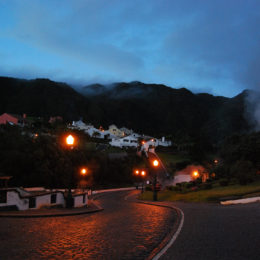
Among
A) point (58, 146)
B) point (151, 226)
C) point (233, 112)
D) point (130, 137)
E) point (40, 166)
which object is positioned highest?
point (233, 112)

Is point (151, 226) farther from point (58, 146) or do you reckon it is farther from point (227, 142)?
point (227, 142)

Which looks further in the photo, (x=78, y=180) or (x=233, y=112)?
(x=233, y=112)

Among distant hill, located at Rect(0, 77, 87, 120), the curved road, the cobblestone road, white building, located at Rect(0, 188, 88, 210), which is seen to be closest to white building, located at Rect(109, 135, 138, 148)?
distant hill, located at Rect(0, 77, 87, 120)

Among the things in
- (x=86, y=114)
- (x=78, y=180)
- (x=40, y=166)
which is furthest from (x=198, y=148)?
(x=86, y=114)

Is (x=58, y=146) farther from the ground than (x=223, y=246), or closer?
farther from the ground

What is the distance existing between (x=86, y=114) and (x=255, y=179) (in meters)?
163

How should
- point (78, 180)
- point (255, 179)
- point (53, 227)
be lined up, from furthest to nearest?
point (78, 180) < point (255, 179) < point (53, 227)

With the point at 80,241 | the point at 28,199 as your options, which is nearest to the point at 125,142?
the point at 28,199

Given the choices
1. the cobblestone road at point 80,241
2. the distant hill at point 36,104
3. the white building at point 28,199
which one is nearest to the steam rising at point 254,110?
the distant hill at point 36,104

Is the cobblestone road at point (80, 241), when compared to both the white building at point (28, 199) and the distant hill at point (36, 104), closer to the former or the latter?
the white building at point (28, 199)

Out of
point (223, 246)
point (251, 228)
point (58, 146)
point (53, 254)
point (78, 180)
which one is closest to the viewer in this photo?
point (53, 254)

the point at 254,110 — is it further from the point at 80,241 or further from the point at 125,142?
the point at 80,241

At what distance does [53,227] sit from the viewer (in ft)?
36.1

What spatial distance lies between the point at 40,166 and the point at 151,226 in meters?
29.1
